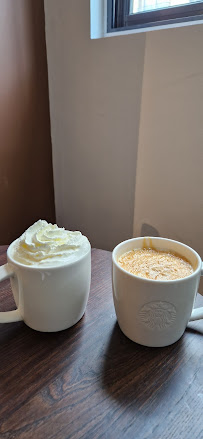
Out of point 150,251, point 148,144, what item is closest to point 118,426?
point 150,251

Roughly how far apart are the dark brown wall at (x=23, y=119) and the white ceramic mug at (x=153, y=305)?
1008 mm

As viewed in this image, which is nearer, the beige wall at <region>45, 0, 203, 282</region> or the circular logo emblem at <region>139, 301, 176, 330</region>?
the circular logo emblem at <region>139, 301, 176, 330</region>

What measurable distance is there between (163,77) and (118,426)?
997 millimetres

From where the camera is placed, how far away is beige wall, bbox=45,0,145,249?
3.79ft

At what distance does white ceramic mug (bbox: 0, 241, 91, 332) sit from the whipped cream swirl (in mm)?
14

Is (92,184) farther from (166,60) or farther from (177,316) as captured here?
(177,316)

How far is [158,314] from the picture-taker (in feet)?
1.43

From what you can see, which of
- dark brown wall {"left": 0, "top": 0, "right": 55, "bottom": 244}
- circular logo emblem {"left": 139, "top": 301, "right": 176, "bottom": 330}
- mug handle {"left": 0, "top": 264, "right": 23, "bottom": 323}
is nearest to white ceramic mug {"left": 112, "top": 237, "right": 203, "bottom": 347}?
circular logo emblem {"left": 139, "top": 301, "right": 176, "bottom": 330}

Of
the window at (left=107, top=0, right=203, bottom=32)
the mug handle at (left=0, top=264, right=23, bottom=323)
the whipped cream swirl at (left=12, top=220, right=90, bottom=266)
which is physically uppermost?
the window at (left=107, top=0, right=203, bottom=32)

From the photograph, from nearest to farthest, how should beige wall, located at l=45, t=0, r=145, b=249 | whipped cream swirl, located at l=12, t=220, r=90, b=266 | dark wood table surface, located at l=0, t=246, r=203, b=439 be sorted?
dark wood table surface, located at l=0, t=246, r=203, b=439 → whipped cream swirl, located at l=12, t=220, r=90, b=266 → beige wall, located at l=45, t=0, r=145, b=249

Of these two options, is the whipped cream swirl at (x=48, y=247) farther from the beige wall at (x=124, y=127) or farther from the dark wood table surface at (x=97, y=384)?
the beige wall at (x=124, y=127)

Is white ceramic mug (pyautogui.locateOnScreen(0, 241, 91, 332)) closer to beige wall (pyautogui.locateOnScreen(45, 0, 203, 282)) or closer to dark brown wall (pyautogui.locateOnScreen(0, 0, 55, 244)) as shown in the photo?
beige wall (pyautogui.locateOnScreen(45, 0, 203, 282))

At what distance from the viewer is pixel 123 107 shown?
1.18m

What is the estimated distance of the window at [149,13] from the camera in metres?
1.00
